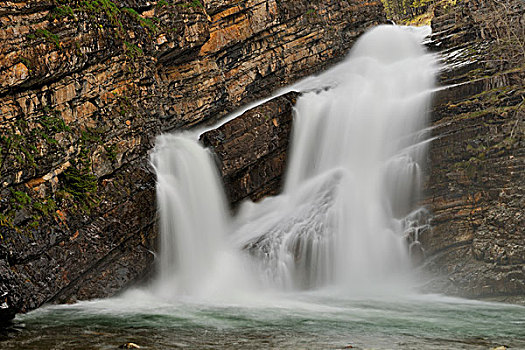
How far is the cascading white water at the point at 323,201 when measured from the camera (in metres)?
15.0

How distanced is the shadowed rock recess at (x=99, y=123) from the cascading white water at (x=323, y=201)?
0.69 meters

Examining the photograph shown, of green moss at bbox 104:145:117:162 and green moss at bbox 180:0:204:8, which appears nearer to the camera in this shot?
green moss at bbox 104:145:117:162

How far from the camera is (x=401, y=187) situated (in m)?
16.2

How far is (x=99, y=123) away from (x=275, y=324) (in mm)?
7816

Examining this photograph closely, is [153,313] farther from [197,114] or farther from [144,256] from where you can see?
[197,114]

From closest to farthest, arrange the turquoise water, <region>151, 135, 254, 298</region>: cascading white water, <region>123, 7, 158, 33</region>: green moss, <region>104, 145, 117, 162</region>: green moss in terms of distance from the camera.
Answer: the turquoise water → <region>104, 145, 117, 162</region>: green moss → <region>151, 135, 254, 298</region>: cascading white water → <region>123, 7, 158, 33</region>: green moss

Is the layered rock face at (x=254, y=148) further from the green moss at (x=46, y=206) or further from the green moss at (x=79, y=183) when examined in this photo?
the green moss at (x=46, y=206)

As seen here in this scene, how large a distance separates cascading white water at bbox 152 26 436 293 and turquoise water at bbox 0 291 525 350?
1.35 meters

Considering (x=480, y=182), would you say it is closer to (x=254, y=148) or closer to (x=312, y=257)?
(x=312, y=257)

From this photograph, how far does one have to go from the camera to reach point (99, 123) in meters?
14.3

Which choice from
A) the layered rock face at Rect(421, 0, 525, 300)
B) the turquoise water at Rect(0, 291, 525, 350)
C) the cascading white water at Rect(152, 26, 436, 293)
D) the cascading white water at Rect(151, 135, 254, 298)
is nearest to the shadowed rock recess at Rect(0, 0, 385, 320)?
the cascading white water at Rect(151, 135, 254, 298)

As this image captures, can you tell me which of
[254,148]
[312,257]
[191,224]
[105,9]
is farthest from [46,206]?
[312,257]

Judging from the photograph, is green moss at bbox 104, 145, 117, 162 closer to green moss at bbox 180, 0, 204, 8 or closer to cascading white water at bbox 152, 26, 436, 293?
cascading white water at bbox 152, 26, 436, 293

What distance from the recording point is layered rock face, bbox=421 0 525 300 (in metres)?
14.8
